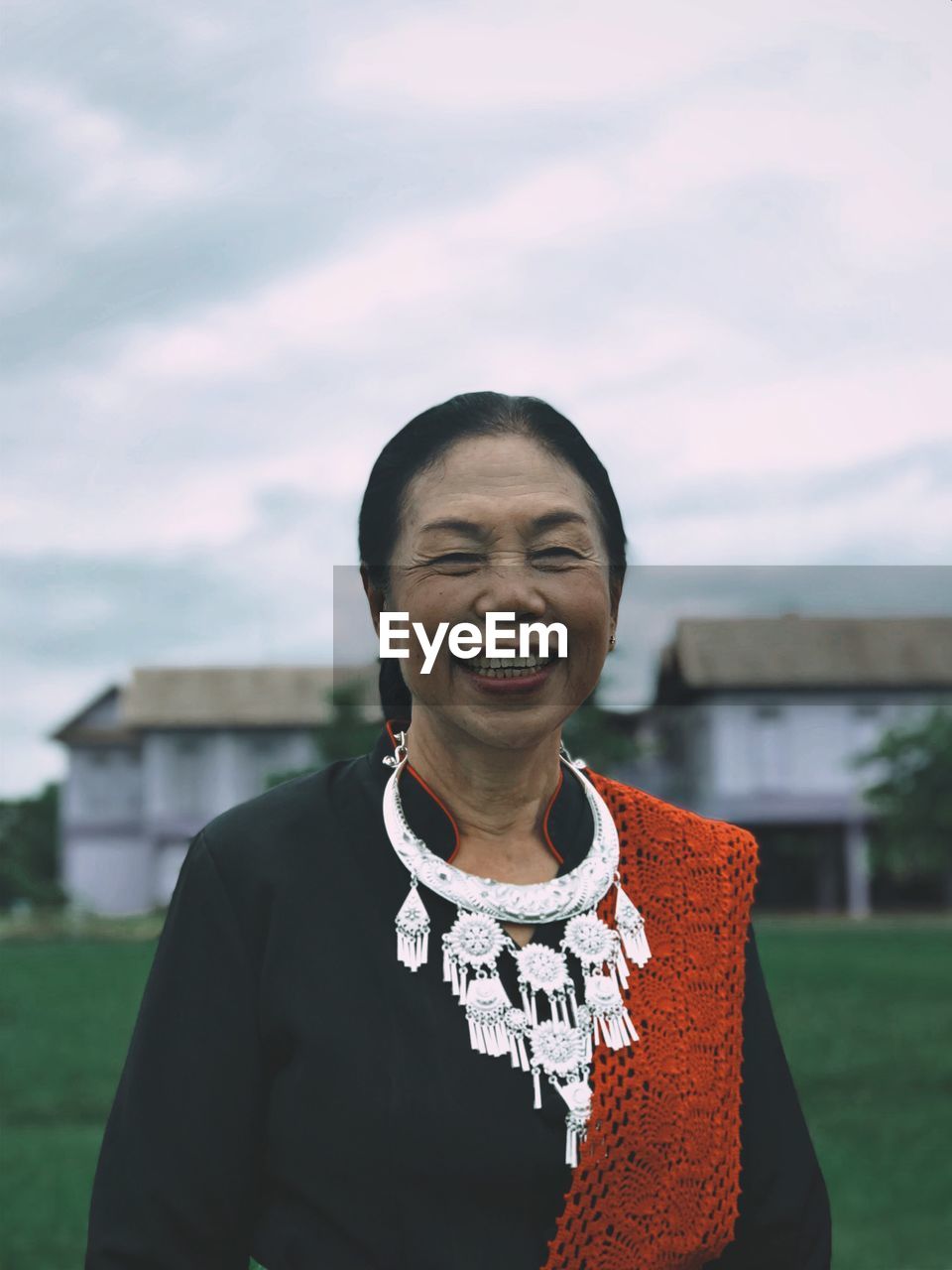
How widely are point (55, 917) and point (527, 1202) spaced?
36.5 m

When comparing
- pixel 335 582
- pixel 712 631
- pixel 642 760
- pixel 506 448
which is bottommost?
pixel 642 760

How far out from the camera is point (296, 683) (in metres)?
42.2

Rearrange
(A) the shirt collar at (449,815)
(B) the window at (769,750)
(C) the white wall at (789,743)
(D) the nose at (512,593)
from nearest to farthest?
(D) the nose at (512,593) → (A) the shirt collar at (449,815) → (C) the white wall at (789,743) → (B) the window at (769,750)

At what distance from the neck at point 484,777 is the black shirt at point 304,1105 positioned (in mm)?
153

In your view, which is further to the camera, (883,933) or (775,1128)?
(883,933)

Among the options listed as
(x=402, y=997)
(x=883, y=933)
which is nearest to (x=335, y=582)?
(x=402, y=997)

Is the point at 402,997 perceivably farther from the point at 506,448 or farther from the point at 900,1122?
the point at 900,1122

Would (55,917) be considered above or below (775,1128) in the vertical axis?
below

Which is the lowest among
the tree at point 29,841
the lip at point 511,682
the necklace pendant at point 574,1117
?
the tree at point 29,841

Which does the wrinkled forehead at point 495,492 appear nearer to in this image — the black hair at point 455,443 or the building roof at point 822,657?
the black hair at point 455,443

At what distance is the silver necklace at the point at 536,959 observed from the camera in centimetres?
182

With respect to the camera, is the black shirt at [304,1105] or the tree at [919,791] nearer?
the black shirt at [304,1105]

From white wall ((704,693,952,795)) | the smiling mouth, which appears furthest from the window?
the smiling mouth

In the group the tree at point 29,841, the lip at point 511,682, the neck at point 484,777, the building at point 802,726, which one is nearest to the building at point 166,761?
the tree at point 29,841
